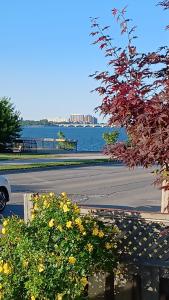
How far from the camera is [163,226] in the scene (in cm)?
572

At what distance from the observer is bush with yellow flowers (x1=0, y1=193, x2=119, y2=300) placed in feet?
16.9

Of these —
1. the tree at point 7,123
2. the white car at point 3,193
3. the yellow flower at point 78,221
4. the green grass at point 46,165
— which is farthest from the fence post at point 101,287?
the tree at point 7,123

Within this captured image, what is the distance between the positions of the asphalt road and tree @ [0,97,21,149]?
47.8 feet

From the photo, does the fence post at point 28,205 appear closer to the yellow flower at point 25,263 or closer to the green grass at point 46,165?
the yellow flower at point 25,263

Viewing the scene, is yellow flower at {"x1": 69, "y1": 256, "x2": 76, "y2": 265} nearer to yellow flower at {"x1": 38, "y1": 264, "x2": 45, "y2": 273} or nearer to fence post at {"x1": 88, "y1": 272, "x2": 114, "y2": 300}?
yellow flower at {"x1": 38, "y1": 264, "x2": 45, "y2": 273}

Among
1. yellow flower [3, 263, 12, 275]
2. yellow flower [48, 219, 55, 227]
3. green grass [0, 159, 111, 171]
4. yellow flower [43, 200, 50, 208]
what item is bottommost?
green grass [0, 159, 111, 171]

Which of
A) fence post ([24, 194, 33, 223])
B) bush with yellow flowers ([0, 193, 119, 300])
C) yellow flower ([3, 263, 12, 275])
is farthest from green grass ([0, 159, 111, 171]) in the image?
yellow flower ([3, 263, 12, 275])

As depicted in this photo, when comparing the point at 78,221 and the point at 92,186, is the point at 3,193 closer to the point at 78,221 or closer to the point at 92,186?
the point at 92,186

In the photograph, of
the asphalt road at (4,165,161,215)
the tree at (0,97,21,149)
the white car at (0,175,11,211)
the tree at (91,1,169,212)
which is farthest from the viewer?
the tree at (0,97,21,149)

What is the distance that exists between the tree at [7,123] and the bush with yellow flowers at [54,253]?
38448 millimetres

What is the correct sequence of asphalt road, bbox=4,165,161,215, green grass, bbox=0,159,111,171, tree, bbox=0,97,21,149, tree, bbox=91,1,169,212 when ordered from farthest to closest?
tree, bbox=0,97,21,149
green grass, bbox=0,159,111,171
asphalt road, bbox=4,165,161,215
tree, bbox=91,1,169,212

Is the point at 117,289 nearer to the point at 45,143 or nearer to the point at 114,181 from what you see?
the point at 114,181

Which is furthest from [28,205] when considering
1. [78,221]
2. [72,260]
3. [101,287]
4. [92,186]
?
[92,186]

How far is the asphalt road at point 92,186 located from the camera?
1744 centimetres
